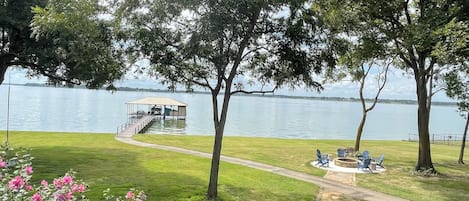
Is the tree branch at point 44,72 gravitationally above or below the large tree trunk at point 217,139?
above

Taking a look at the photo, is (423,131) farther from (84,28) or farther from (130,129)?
(130,129)

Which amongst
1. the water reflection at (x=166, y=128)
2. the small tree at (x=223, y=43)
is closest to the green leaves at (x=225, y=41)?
the small tree at (x=223, y=43)

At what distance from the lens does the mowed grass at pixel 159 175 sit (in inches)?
502

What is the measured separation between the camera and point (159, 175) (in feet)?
50.2

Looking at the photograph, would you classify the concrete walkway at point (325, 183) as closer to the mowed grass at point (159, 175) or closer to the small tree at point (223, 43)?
the mowed grass at point (159, 175)


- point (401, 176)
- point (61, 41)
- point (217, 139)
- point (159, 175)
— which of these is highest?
point (61, 41)

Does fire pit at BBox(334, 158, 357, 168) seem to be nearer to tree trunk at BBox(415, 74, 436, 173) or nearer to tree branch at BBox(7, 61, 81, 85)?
tree trunk at BBox(415, 74, 436, 173)

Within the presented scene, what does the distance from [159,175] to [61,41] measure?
5855 millimetres

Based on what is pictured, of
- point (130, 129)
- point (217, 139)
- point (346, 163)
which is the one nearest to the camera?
point (217, 139)

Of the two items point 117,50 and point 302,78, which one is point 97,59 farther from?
point 302,78

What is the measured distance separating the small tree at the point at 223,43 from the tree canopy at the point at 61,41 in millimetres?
822

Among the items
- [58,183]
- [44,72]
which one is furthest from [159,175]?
[58,183]

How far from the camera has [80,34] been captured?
1104 cm

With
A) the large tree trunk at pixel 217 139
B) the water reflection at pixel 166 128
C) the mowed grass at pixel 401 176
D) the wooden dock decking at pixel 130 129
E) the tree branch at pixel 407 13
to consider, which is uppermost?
the tree branch at pixel 407 13
